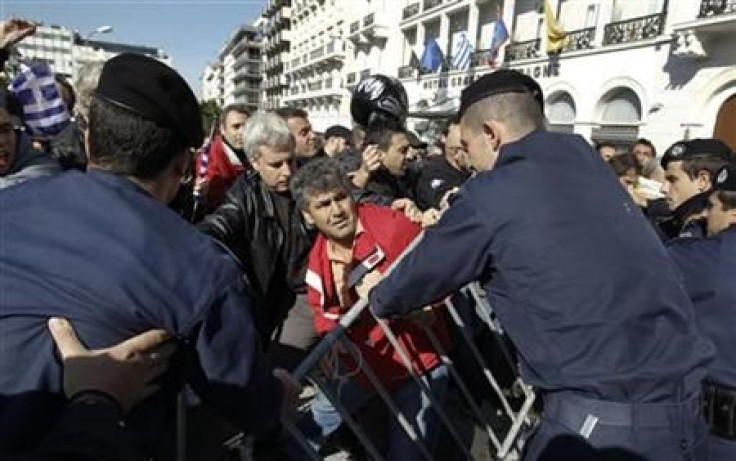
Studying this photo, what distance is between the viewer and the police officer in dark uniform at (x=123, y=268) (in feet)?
3.90

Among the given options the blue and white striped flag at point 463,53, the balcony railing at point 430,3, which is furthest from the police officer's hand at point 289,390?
the balcony railing at point 430,3

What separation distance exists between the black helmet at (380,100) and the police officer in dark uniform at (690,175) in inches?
77.4

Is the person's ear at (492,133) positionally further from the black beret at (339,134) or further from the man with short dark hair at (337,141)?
the black beret at (339,134)

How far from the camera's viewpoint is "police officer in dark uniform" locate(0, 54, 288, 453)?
119cm

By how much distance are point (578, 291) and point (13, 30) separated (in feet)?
12.3

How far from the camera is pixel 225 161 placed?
13.9 feet

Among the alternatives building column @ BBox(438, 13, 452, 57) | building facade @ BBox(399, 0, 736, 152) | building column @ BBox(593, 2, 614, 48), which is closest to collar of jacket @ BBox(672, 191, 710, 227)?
building facade @ BBox(399, 0, 736, 152)

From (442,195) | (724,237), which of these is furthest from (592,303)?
(442,195)

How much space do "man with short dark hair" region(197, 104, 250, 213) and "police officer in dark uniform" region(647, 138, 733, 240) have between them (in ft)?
9.76

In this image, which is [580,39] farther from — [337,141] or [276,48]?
[276,48]

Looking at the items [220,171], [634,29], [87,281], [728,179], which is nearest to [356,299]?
[87,281]

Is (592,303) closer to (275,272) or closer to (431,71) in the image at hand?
(275,272)

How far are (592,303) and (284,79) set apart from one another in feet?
220

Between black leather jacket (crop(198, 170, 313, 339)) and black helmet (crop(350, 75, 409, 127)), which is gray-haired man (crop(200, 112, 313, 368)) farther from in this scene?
black helmet (crop(350, 75, 409, 127))
